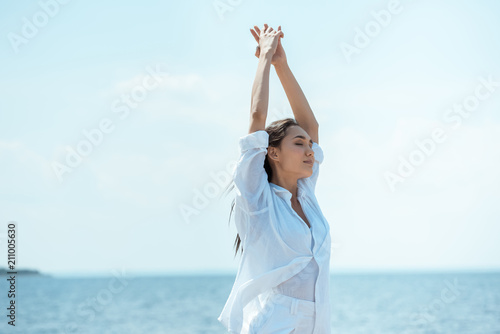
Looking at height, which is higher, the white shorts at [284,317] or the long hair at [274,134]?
the long hair at [274,134]

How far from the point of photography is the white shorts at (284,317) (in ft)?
8.60

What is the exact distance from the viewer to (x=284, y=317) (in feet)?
8.68

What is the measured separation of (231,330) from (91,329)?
19.7 m

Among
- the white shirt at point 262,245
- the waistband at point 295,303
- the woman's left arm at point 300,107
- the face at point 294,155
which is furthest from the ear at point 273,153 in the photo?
the waistband at point 295,303

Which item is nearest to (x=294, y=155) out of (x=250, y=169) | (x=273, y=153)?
(x=273, y=153)

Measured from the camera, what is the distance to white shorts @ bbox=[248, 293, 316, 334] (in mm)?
2621

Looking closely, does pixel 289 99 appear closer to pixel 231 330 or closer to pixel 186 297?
pixel 231 330

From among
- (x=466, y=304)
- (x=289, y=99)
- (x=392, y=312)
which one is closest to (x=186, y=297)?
(x=392, y=312)

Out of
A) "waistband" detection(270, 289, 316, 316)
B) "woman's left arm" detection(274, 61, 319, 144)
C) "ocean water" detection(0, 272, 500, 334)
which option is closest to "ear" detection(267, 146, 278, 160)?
"woman's left arm" detection(274, 61, 319, 144)

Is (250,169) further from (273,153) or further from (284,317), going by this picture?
(284,317)

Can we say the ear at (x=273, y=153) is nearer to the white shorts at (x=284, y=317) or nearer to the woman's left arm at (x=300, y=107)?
the woman's left arm at (x=300, y=107)

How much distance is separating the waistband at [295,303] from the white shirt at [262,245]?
3 centimetres

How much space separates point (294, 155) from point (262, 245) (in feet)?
1.39

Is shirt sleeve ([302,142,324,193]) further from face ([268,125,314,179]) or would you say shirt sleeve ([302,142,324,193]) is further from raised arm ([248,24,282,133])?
raised arm ([248,24,282,133])
